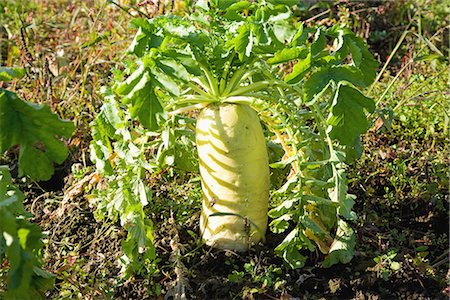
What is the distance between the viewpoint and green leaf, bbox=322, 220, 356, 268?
222 cm

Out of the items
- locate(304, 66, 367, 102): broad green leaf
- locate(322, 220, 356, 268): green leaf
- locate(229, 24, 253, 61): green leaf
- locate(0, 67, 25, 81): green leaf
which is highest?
locate(229, 24, 253, 61): green leaf

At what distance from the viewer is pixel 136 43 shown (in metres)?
1.97

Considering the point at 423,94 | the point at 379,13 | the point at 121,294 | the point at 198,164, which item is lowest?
the point at 121,294

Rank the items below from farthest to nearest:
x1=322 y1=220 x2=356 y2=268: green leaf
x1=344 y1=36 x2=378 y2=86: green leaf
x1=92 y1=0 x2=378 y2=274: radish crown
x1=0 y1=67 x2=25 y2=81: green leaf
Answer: x1=322 y1=220 x2=356 y2=268: green leaf, x1=344 y1=36 x2=378 y2=86: green leaf, x1=92 y1=0 x2=378 y2=274: radish crown, x1=0 y1=67 x2=25 y2=81: green leaf

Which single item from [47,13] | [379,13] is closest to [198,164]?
[379,13]

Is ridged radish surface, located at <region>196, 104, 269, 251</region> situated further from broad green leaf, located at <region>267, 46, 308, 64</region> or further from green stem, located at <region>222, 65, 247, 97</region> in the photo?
broad green leaf, located at <region>267, 46, 308, 64</region>

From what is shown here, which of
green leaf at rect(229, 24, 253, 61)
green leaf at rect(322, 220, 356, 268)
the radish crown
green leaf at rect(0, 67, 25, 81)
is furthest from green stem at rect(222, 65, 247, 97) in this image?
green leaf at rect(0, 67, 25, 81)

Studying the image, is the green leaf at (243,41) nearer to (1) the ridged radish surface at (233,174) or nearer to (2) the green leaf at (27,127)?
(1) the ridged radish surface at (233,174)

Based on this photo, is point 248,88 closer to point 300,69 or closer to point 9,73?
point 300,69

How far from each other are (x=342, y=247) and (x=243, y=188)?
1.28ft

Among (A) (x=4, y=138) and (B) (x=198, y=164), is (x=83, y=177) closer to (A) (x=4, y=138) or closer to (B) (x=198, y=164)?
(B) (x=198, y=164)

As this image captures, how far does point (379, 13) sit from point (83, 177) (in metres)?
2.22

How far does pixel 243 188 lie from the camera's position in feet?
7.57

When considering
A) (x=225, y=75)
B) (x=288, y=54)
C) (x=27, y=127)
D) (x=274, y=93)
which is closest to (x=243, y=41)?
(x=288, y=54)
